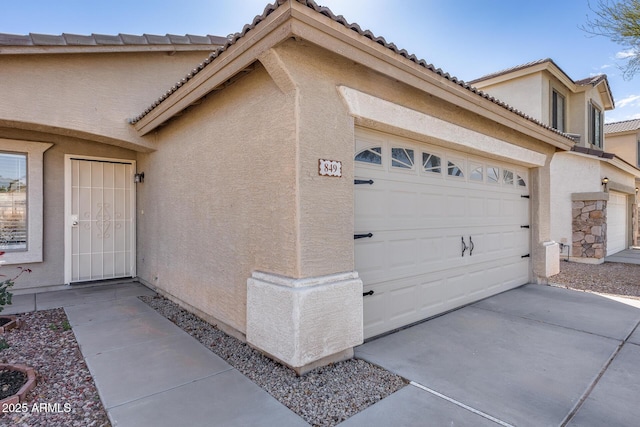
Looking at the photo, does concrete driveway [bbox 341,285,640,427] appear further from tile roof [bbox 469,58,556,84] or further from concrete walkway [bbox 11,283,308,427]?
tile roof [bbox 469,58,556,84]

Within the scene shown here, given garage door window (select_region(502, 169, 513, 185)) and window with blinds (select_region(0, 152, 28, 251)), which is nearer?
window with blinds (select_region(0, 152, 28, 251))

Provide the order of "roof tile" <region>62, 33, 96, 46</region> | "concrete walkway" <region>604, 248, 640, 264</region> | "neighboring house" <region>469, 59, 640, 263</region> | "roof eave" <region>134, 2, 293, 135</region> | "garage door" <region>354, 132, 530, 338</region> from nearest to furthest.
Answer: "roof eave" <region>134, 2, 293, 135</region>
"garage door" <region>354, 132, 530, 338</region>
"roof tile" <region>62, 33, 96, 46</region>
"neighboring house" <region>469, 59, 640, 263</region>
"concrete walkway" <region>604, 248, 640, 264</region>

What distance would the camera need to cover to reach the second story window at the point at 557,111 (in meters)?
A: 12.7

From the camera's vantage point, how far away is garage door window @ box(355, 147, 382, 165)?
4.35 metres

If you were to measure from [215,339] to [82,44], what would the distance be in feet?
18.0

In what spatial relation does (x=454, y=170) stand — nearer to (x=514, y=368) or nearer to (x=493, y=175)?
(x=493, y=175)

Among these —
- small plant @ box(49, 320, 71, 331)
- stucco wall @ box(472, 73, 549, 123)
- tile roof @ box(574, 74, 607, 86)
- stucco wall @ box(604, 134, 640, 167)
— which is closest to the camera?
small plant @ box(49, 320, 71, 331)

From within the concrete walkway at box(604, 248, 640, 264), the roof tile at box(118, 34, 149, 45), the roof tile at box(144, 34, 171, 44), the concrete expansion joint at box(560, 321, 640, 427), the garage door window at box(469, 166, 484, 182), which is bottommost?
the concrete walkway at box(604, 248, 640, 264)

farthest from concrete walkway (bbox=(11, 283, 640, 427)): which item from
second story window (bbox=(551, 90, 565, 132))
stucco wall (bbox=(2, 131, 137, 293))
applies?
second story window (bbox=(551, 90, 565, 132))

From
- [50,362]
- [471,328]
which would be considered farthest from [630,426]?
[50,362]

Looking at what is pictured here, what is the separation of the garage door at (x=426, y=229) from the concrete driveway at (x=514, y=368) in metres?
0.43

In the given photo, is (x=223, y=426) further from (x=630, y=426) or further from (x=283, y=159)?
(x=630, y=426)

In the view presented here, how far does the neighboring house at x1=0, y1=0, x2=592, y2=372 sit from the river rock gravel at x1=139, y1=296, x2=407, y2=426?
170mm

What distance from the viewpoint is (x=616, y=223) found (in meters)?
14.8
